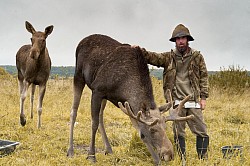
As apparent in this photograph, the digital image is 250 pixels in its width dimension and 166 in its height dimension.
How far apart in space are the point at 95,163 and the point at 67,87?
12502 mm

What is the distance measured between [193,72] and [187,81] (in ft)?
0.65

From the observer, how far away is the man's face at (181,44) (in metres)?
6.26

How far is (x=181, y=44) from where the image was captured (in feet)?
20.6

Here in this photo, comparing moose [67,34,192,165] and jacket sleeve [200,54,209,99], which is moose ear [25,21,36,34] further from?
jacket sleeve [200,54,209,99]

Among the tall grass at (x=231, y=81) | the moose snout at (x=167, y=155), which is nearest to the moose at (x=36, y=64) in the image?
the moose snout at (x=167, y=155)

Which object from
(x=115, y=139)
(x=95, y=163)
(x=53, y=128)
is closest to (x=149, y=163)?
(x=95, y=163)

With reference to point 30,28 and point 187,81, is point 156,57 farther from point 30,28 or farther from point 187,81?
point 30,28

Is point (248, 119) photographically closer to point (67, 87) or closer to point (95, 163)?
point (95, 163)

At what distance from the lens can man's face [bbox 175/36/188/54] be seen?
626 centimetres

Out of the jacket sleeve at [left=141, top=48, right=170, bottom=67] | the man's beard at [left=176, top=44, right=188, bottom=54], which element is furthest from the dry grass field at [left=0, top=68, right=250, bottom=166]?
the man's beard at [left=176, top=44, right=188, bottom=54]

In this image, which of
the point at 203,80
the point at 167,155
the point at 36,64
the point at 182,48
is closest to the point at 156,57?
the point at 182,48

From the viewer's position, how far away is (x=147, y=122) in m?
Result: 5.37

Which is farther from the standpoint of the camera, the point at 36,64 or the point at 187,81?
the point at 36,64

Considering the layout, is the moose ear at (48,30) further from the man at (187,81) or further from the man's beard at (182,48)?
the man's beard at (182,48)
